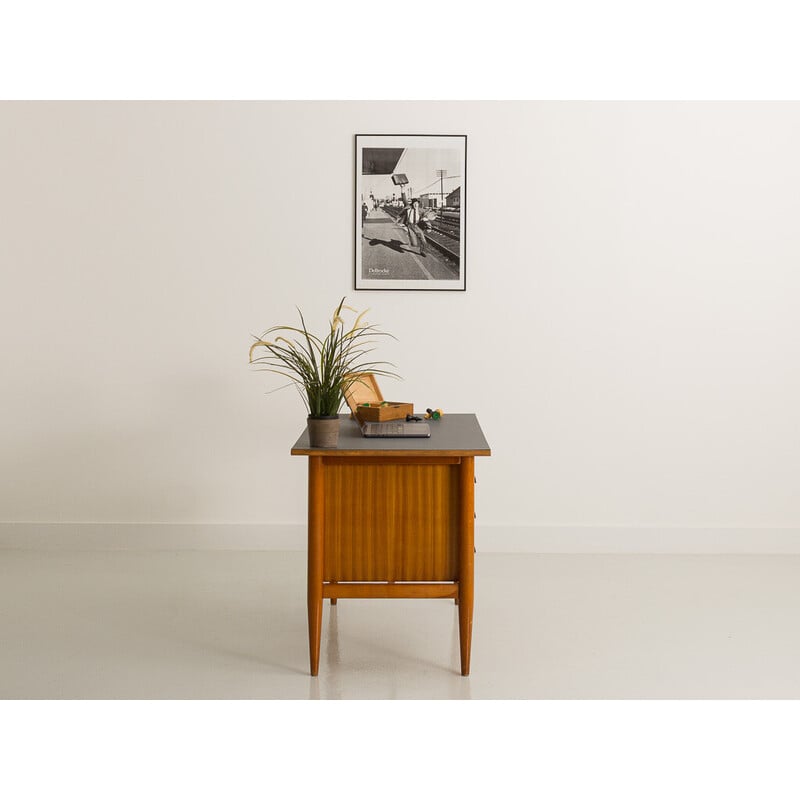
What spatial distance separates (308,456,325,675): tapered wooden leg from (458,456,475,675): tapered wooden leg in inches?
20.3

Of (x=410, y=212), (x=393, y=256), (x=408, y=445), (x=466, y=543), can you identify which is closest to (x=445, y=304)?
(x=393, y=256)

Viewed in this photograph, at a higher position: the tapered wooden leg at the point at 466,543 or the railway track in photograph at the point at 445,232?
the railway track in photograph at the point at 445,232

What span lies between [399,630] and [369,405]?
3.21 feet

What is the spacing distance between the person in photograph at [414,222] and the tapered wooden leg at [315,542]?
211cm

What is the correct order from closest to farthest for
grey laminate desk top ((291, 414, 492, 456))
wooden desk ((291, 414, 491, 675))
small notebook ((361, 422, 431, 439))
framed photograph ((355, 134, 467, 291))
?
grey laminate desk top ((291, 414, 492, 456)) < wooden desk ((291, 414, 491, 675)) < small notebook ((361, 422, 431, 439)) < framed photograph ((355, 134, 467, 291))

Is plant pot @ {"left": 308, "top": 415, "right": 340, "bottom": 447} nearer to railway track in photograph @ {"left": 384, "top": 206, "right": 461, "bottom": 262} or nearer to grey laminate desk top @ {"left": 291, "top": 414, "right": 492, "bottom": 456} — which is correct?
grey laminate desk top @ {"left": 291, "top": 414, "right": 492, "bottom": 456}

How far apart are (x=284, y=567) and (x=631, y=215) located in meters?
2.75

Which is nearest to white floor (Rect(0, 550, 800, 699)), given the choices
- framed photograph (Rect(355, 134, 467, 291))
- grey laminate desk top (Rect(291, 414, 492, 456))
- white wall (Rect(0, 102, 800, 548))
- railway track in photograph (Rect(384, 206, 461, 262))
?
white wall (Rect(0, 102, 800, 548))

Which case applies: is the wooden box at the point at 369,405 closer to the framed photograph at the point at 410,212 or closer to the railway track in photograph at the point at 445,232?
the framed photograph at the point at 410,212

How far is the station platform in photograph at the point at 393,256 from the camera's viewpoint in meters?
5.00

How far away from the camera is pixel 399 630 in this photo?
3.82 meters

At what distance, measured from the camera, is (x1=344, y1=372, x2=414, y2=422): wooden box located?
12.3ft

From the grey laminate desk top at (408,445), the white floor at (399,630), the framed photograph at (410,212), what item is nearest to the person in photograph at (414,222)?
the framed photograph at (410,212)

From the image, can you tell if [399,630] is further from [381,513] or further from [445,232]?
[445,232]
